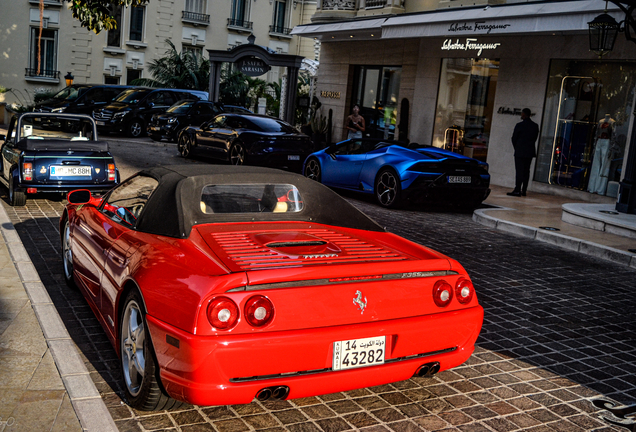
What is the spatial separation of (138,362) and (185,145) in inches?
632

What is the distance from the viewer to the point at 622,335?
229 inches

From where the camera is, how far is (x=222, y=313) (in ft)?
10.7

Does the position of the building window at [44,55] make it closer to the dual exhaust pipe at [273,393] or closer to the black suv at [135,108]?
the black suv at [135,108]

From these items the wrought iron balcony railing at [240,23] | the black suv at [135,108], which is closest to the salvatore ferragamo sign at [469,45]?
the black suv at [135,108]

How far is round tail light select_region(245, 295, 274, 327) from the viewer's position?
3.31 meters

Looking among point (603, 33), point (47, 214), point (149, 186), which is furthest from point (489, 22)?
point (149, 186)

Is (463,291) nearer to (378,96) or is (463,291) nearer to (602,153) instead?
(602,153)

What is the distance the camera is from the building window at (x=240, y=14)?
42500 millimetres

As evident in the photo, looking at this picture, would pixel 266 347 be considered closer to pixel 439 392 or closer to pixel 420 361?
pixel 420 361

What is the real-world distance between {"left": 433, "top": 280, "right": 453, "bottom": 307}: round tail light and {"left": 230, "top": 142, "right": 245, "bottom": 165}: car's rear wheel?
12.8m

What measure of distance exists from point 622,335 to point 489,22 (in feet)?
38.4

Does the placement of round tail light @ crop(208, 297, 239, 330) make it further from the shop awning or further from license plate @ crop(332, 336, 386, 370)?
the shop awning

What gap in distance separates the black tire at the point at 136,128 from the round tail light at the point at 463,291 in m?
22.7

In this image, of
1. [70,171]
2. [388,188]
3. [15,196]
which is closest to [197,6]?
[388,188]
